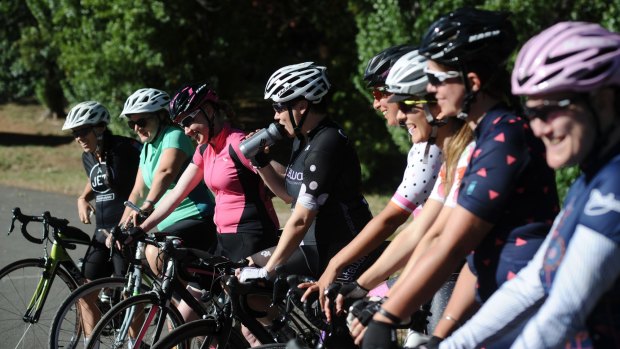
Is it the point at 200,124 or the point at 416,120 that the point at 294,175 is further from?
the point at 416,120

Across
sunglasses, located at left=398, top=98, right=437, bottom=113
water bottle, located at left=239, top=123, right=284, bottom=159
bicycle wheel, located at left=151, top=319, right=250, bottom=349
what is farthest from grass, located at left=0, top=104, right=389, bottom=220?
sunglasses, located at left=398, top=98, right=437, bottom=113

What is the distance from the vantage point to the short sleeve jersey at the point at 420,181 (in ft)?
12.6

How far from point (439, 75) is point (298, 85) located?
1625mm

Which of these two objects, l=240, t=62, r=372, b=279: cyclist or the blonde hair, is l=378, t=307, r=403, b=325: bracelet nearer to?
the blonde hair

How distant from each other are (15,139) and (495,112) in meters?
23.0

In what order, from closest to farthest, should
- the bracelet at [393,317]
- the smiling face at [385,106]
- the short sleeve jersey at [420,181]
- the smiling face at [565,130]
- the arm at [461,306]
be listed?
the smiling face at [565,130] → the bracelet at [393,317] → the arm at [461,306] → the short sleeve jersey at [420,181] → the smiling face at [385,106]

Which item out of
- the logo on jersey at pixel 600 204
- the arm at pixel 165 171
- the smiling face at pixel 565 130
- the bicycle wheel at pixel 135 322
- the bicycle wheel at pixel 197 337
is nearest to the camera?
the logo on jersey at pixel 600 204

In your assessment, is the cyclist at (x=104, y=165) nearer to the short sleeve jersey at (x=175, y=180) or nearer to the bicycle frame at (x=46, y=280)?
the bicycle frame at (x=46, y=280)

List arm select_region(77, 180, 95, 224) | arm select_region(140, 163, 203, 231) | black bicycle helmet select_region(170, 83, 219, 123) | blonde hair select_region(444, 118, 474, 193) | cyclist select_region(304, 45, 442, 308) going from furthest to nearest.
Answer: arm select_region(77, 180, 95, 224)
arm select_region(140, 163, 203, 231)
black bicycle helmet select_region(170, 83, 219, 123)
cyclist select_region(304, 45, 442, 308)
blonde hair select_region(444, 118, 474, 193)

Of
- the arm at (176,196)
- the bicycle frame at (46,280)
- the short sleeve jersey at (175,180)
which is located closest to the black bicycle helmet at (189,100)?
the arm at (176,196)

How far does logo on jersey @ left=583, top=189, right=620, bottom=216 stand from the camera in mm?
2150

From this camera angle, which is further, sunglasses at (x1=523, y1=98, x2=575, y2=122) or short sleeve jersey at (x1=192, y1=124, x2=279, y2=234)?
short sleeve jersey at (x1=192, y1=124, x2=279, y2=234)

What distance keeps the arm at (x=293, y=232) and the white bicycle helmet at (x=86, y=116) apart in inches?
102

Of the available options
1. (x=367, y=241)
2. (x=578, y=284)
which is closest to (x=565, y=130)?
(x=578, y=284)
